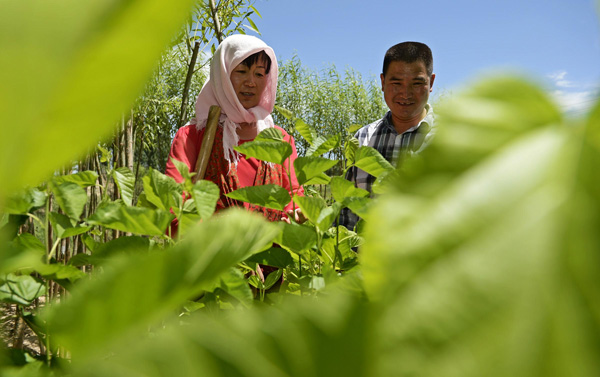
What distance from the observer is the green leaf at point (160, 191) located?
16.2 inches

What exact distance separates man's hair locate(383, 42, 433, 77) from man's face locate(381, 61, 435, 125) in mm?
20

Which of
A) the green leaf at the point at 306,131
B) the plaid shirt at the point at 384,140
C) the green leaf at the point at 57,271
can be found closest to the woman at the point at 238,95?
the plaid shirt at the point at 384,140

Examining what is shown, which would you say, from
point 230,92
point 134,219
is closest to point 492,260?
point 134,219

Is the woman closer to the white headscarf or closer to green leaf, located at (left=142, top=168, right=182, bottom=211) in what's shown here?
the white headscarf

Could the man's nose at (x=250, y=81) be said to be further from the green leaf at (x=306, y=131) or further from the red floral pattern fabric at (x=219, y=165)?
the green leaf at (x=306, y=131)

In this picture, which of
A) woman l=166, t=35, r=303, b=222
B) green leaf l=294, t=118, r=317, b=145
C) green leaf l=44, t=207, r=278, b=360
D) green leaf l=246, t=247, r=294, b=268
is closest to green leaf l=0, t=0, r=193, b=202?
green leaf l=44, t=207, r=278, b=360

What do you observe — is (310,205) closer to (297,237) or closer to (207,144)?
(297,237)

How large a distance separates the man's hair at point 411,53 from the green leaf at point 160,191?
6.76 ft

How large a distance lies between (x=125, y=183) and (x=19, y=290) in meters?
0.16

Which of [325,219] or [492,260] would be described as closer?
[492,260]

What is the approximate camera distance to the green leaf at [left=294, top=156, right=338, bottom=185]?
1.55 ft

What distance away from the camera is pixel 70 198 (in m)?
0.40

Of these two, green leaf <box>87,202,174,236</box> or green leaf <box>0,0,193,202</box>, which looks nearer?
green leaf <box>0,0,193,202</box>

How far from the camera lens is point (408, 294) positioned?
7cm
